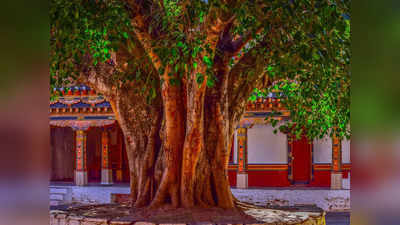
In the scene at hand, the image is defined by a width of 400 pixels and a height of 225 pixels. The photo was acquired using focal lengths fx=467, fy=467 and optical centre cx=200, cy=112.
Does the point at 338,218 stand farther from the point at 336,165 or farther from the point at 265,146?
the point at 265,146

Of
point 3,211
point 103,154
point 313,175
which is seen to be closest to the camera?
point 3,211

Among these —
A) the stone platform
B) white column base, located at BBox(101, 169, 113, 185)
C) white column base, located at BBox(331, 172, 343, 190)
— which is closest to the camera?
the stone platform

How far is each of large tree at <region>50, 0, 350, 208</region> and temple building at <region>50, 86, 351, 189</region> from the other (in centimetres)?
797

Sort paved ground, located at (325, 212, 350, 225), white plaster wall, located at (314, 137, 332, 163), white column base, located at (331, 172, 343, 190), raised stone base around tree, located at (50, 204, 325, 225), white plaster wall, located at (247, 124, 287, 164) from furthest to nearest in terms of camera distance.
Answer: white plaster wall, located at (247, 124, 287, 164)
white plaster wall, located at (314, 137, 332, 163)
white column base, located at (331, 172, 343, 190)
paved ground, located at (325, 212, 350, 225)
raised stone base around tree, located at (50, 204, 325, 225)

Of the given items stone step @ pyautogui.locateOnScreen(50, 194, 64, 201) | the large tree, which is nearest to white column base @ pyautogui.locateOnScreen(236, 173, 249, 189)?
stone step @ pyautogui.locateOnScreen(50, 194, 64, 201)

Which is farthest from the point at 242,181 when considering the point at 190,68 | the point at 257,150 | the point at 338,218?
the point at 190,68

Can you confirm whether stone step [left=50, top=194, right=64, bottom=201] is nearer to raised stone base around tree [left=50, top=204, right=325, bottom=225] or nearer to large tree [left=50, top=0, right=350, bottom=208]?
raised stone base around tree [left=50, top=204, right=325, bottom=225]

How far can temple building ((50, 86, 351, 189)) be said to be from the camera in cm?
1727

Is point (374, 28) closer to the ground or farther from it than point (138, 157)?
farther from it

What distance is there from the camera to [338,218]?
1423 centimetres

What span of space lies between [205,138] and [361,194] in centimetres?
622

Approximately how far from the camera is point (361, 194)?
4.52 ft

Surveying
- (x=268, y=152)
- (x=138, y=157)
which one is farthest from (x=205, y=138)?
(x=268, y=152)

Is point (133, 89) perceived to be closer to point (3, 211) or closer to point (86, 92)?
point (3, 211)
